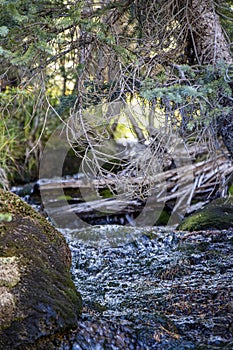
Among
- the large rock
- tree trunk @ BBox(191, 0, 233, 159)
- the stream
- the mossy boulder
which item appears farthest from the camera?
the mossy boulder

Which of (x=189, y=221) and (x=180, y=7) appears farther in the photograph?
(x=189, y=221)

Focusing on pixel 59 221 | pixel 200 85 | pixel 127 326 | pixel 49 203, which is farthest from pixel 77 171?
pixel 127 326

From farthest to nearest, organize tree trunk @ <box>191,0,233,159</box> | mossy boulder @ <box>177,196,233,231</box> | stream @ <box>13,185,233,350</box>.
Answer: mossy boulder @ <box>177,196,233,231</box> → tree trunk @ <box>191,0,233,159</box> → stream @ <box>13,185,233,350</box>

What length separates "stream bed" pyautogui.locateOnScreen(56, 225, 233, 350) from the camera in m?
2.24

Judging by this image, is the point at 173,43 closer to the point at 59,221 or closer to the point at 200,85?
the point at 200,85

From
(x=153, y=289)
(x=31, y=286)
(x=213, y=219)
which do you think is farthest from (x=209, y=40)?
(x=31, y=286)

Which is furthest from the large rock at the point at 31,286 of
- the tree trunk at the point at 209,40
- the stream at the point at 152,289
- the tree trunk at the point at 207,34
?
the tree trunk at the point at 207,34

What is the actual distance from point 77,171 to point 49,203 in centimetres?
124

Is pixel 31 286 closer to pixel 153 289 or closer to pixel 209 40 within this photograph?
pixel 153 289

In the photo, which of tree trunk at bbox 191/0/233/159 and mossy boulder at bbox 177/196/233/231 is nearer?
tree trunk at bbox 191/0/233/159

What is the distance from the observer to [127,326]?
7.73 feet

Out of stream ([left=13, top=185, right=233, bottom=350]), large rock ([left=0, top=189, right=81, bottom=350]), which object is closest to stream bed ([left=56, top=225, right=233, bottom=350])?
stream ([left=13, top=185, right=233, bottom=350])

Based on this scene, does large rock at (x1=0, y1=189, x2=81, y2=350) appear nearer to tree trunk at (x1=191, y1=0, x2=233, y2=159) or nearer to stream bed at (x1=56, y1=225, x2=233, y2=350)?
stream bed at (x1=56, y1=225, x2=233, y2=350)

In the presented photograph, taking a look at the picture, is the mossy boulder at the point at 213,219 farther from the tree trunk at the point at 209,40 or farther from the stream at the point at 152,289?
the tree trunk at the point at 209,40
